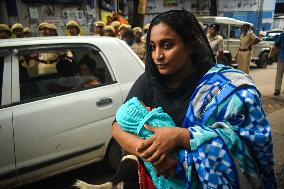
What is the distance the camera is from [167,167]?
106cm

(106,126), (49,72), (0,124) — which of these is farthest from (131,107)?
(49,72)

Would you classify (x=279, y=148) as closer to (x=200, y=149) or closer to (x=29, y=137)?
(x=29, y=137)

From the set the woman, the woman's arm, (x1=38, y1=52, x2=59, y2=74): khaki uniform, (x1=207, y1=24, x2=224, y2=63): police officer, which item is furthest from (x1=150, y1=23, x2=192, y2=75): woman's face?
(x1=207, y1=24, x2=224, y2=63): police officer

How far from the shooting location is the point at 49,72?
11.1 feet

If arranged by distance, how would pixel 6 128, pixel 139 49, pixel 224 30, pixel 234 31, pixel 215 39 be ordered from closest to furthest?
1. pixel 6 128
2. pixel 139 49
3. pixel 215 39
4. pixel 224 30
5. pixel 234 31

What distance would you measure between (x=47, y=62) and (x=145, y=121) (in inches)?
97.7

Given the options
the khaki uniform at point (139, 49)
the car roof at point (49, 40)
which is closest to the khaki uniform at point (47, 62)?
the car roof at point (49, 40)

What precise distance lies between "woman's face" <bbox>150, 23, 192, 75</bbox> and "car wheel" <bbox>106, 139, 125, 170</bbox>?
85.5 inches

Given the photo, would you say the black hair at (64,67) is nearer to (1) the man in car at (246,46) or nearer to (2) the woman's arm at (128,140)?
(2) the woman's arm at (128,140)

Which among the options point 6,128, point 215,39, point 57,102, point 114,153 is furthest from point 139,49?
point 6,128

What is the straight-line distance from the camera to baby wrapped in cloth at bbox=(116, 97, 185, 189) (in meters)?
1.12

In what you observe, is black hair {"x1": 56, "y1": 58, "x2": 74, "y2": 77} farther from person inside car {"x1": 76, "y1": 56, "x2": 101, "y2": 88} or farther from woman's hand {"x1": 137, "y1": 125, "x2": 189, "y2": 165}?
woman's hand {"x1": 137, "y1": 125, "x2": 189, "y2": 165}

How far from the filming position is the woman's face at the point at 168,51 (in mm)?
1236

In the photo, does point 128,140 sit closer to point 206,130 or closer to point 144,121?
point 144,121
